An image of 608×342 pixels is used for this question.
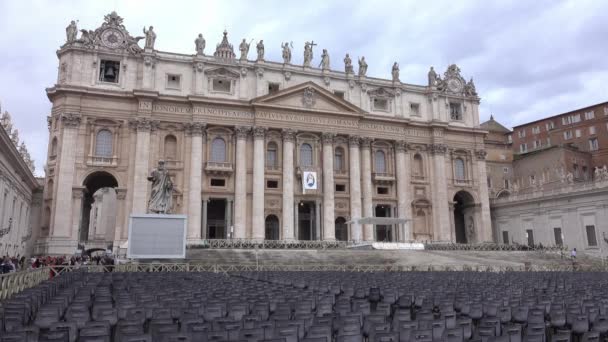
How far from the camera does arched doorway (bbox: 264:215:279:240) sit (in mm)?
52000

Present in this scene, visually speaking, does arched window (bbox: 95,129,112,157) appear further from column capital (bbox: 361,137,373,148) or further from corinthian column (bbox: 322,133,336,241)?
column capital (bbox: 361,137,373,148)

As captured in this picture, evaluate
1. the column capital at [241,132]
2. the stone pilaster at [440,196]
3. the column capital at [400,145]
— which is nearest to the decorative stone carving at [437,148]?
the stone pilaster at [440,196]

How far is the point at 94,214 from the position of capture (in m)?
78.8

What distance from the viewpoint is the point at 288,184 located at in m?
50.8

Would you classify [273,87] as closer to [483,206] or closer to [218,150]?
[218,150]

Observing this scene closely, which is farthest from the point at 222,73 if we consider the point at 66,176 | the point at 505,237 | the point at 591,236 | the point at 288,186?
the point at 591,236

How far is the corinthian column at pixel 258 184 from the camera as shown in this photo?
160ft

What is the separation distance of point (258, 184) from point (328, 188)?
7730 millimetres

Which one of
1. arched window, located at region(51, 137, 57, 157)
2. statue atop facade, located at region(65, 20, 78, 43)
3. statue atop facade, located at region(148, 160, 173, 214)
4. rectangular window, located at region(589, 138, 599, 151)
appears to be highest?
statue atop facade, located at region(65, 20, 78, 43)

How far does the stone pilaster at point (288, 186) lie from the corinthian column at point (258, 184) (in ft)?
7.89

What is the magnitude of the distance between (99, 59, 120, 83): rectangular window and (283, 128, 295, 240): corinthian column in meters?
A: 18.4

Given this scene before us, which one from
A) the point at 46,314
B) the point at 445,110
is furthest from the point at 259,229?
the point at 46,314

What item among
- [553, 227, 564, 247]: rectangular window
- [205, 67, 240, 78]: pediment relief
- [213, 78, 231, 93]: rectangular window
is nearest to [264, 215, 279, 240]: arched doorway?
[213, 78, 231, 93]: rectangular window

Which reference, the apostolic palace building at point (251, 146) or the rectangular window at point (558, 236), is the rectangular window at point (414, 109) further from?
the rectangular window at point (558, 236)
